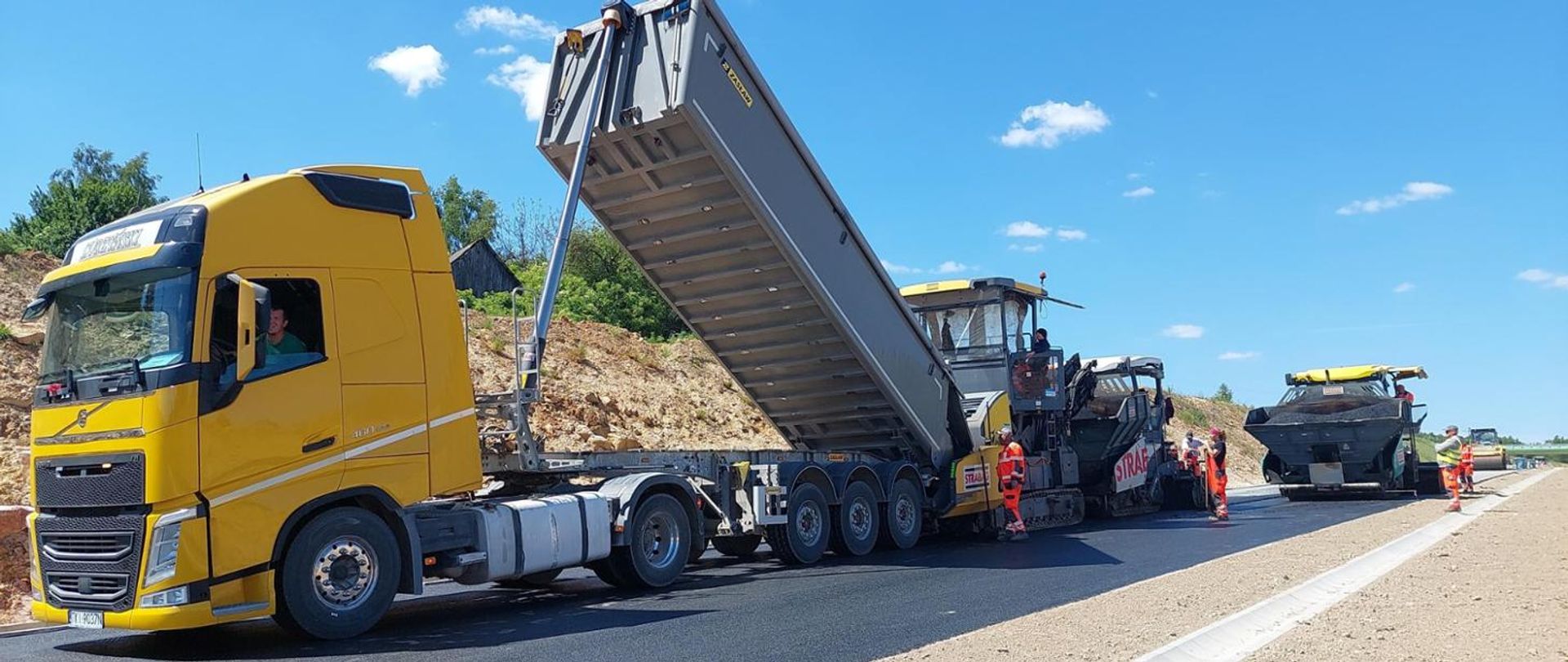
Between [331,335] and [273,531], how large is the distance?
1.24 m

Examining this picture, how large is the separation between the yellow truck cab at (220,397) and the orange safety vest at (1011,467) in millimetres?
7386

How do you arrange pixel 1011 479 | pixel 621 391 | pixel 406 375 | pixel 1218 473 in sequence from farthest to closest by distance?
1. pixel 621 391
2. pixel 1218 473
3. pixel 1011 479
4. pixel 406 375

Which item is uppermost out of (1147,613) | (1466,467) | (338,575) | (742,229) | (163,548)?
(742,229)

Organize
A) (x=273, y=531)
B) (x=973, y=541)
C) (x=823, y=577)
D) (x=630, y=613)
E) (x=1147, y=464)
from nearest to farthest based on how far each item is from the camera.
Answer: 1. (x=273, y=531)
2. (x=630, y=613)
3. (x=823, y=577)
4. (x=973, y=541)
5. (x=1147, y=464)

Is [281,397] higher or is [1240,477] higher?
[281,397]

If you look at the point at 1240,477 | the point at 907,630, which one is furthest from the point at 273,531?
the point at 1240,477

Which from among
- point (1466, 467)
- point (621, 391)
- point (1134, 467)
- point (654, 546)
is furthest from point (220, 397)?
point (1466, 467)

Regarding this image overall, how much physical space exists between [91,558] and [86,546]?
0.29ft

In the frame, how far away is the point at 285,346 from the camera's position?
263 inches

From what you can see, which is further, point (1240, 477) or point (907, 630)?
point (1240, 477)

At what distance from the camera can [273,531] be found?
6.44 meters

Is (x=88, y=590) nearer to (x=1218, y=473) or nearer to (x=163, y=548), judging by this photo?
(x=163, y=548)

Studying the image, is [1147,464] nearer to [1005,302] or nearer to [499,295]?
[1005,302]

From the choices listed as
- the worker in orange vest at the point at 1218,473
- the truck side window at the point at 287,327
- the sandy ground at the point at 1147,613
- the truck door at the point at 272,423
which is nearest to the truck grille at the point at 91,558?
the truck door at the point at 272,423
